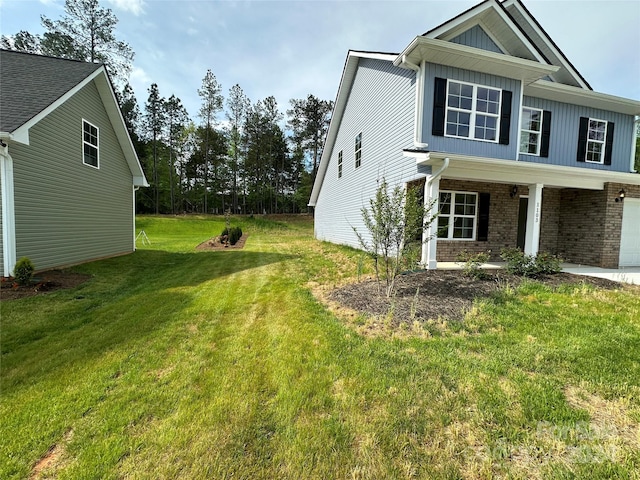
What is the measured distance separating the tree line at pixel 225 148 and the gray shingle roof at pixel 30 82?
24278 millimetres

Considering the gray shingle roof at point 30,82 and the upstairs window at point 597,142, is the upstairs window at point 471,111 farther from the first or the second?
the gray shingle roof at point 30,82

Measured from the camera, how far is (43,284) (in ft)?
18.7

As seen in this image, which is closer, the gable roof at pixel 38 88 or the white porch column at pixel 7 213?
the white porch column at pixel 7 213

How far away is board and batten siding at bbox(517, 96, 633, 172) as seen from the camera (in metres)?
9.40

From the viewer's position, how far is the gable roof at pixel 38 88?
20.3 feet

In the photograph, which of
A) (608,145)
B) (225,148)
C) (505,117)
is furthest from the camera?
(225,148)

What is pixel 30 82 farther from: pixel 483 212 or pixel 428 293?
pixel 483 212

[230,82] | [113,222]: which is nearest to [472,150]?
[113,222]

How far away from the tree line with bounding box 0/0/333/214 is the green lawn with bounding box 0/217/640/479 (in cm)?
3102

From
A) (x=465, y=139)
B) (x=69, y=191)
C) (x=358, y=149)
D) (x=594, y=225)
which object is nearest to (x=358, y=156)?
(x=358, y=149)

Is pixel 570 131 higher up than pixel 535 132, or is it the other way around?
pixel 570 131

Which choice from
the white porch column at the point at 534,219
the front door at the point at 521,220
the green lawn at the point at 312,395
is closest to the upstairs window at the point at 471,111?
the white porch column at the point at 534,219

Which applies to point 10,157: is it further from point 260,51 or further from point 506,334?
point 506,334

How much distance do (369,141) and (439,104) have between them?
342 cm
